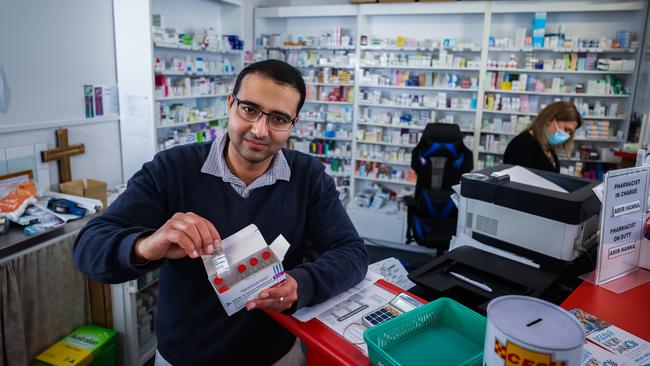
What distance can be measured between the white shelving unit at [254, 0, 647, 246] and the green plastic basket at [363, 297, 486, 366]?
393 cm

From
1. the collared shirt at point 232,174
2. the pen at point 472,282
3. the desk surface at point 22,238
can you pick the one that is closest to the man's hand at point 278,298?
the collared shirt at point 232,174

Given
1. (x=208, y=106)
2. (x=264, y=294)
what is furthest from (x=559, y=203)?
(x=208, y=106)

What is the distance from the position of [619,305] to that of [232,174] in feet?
4.36

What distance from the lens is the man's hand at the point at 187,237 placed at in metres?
0.99

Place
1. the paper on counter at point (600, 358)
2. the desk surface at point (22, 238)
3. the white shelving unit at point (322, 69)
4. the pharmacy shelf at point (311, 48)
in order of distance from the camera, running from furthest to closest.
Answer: the white shelving unit at point (322, 69), the pharmacy shelf at point (311, 48), the desk surface at point (22, 238), the paper on counter at point (600, 358)

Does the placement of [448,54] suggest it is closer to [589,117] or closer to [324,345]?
[589,117]

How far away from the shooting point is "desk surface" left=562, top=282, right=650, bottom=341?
1264mm

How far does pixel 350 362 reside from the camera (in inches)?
38.1

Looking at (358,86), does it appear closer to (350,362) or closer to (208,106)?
(208,106)

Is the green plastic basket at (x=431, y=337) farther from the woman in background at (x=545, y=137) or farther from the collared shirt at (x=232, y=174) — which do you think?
the woman in background at (x=545, y=137)

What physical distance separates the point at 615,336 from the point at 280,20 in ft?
17.8

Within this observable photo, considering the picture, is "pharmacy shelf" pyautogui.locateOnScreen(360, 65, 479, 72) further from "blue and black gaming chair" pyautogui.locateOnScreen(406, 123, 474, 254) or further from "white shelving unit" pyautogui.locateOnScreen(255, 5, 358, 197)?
"blue and black gaming chair" pyautogui.locateOnScreen(406, 123, 474, 254)

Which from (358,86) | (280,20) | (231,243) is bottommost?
(231,243)

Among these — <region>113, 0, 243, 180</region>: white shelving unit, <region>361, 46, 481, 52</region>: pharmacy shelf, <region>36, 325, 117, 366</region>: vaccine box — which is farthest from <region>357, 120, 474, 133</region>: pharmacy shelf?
<region>36, 325, 117, 366</region>: vaccine box
